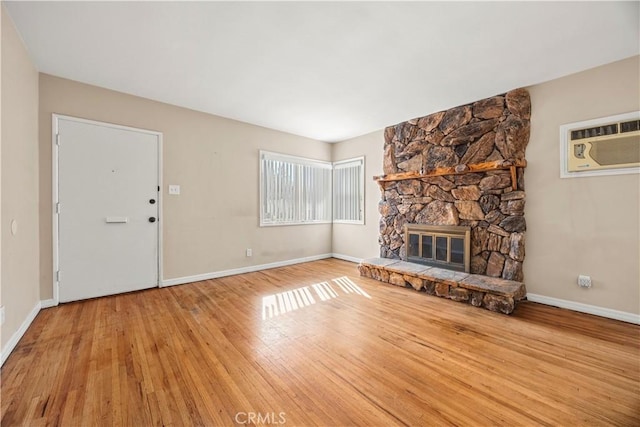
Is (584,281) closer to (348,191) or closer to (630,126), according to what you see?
(630,126)

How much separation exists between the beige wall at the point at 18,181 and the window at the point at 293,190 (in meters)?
2.68

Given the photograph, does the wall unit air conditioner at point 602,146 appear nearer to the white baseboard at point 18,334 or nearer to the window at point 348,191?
the window at point 348,191

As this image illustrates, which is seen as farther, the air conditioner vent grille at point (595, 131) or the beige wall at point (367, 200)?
the beige wall at point (367, 200)

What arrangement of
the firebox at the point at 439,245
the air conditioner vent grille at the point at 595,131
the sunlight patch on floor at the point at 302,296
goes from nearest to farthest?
the air conditioner vent grille at the point at 595,131 → the sunlight patch on floor at the point at 302,296 → the firebox at the point at 439,245

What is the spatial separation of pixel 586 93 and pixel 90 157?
553 cm

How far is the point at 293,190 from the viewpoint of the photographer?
16.6 feet

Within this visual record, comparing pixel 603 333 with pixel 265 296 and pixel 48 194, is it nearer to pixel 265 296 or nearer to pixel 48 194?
pixel 265 296

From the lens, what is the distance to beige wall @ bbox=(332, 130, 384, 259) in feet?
15.8

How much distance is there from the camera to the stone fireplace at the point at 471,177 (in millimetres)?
3174

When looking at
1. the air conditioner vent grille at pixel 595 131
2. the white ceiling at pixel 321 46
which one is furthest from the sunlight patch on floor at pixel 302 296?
the air conditioner vent grille at pixel 595 131

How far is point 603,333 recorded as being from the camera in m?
2.31

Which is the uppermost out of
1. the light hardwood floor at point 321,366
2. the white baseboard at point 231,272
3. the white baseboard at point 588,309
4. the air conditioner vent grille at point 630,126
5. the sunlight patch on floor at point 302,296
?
the air conditioner vent grille at point 630,126

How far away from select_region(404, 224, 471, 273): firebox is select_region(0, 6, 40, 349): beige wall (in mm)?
4367

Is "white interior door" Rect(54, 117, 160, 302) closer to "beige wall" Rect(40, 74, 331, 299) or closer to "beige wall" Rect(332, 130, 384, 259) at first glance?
"beige wall" Rect(40, 74, 331, 299)
